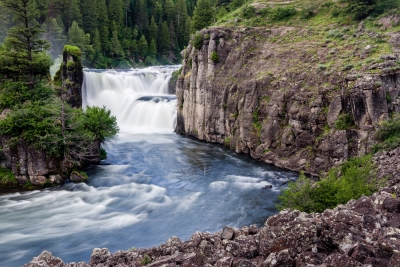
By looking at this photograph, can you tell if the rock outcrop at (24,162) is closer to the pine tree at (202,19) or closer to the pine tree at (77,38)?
the pine tree at (202,19)

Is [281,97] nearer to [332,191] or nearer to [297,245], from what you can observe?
[332,191]

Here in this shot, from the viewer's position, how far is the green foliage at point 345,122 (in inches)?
918

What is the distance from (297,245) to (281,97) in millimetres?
21810

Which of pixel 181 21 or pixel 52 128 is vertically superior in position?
pixel 181 21

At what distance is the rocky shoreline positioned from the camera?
6.66m

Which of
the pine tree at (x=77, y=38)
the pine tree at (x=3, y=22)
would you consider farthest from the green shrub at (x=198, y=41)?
the pine tree at (x=3, y=22)

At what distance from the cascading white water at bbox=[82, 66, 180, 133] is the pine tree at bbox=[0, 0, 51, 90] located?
15862 millimetres

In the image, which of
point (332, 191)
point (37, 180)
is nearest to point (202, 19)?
point (37, 180)

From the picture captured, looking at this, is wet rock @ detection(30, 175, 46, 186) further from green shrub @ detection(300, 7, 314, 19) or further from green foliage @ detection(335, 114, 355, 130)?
green shrub @ detection(300, 7, 314, 19)

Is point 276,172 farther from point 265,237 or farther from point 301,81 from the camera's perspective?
point 265,237

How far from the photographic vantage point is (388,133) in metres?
20.4

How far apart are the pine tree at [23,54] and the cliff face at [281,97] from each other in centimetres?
1608

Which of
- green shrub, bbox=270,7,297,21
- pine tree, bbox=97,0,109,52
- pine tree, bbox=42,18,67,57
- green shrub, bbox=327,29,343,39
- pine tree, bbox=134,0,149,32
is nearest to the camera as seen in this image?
green shrub, bbox=327,29,343,39

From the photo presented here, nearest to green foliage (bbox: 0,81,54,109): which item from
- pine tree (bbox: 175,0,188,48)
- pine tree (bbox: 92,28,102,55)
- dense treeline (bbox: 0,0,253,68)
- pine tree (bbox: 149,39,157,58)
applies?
dense treeline (bbox: 0,0,253,68)
